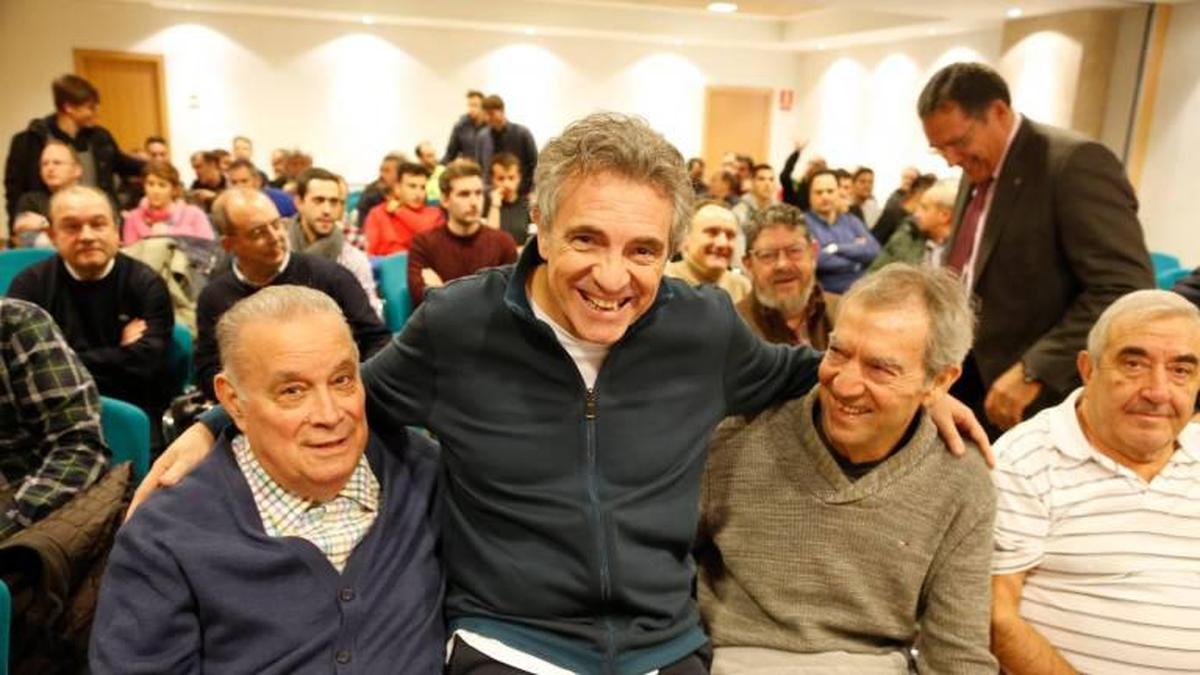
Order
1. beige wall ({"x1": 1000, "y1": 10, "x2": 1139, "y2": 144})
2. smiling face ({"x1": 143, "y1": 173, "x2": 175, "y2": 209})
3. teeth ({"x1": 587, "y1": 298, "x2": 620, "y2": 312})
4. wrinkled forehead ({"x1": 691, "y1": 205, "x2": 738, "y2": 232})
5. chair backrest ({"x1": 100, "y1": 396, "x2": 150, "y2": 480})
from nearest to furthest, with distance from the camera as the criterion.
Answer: teeth ({"x1": 587, "y1": 298, "x2": 620, "y2": 312}) < chair backrest ({"x1": 100, "y1": 396, "x2": 150, "y2": 480}) < wrinkled forehead ({"x1": 691, "y1": 205, "x2": 738, "y2": 232}) < smiling face ({"x1": 143, "y1": 173, "x2": 175, "y2": 209}) < beige wall ({"x1": 1000, "y1": 10, "x2": 1139, "y2": 144})

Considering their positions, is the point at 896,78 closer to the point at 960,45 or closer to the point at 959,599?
the point at 960,45

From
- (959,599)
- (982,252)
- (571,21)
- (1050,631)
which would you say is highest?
(571,21)

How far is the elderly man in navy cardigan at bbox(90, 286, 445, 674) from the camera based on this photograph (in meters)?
1.26

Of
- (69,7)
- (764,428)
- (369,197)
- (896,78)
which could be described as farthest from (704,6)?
(764,428)

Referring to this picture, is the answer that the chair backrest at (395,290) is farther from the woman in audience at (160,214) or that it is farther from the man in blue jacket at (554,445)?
the man in blue jacket at (554,445)

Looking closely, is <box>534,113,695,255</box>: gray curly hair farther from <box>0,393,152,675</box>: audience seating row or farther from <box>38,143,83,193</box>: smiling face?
<box>38,143,83,193</box>: smiling face

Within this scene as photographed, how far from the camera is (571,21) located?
11.0 m

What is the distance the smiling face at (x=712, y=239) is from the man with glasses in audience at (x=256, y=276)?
4.08 ft

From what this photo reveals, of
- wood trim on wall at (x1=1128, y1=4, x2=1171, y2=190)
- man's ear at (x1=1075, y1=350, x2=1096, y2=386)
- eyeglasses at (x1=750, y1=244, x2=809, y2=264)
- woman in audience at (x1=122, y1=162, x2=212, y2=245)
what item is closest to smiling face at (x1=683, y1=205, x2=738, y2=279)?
eyeglasses at (x1=750, y1=244, x2=809, y2=264)

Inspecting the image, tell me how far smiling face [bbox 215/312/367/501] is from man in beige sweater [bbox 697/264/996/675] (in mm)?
765

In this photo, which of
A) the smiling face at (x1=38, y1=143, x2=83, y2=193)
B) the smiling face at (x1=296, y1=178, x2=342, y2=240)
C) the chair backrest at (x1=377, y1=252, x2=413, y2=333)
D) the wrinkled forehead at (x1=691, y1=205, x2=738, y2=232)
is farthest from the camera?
the smiling face at (x1=38, y1=143, x2=83, y2=193)

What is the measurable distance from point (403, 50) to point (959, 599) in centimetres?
1101

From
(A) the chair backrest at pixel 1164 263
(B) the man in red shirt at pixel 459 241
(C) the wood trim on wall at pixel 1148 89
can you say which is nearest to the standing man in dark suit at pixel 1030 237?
(B) the man in red shirt at pixel 459 241

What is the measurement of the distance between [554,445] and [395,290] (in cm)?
328
